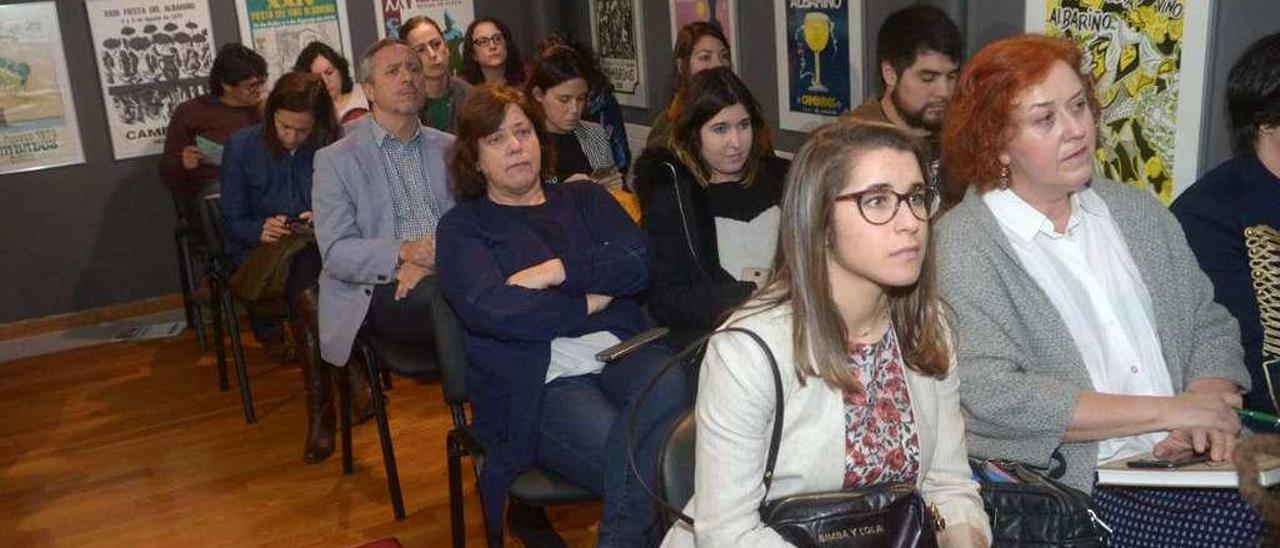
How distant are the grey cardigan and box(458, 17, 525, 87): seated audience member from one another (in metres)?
3.62

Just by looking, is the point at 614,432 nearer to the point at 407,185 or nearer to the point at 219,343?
the point at 407,185

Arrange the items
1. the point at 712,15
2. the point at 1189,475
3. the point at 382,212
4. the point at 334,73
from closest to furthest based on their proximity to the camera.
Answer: the point at 1189,475, the point at 382,212, the point at 712,15, the point at 334,73

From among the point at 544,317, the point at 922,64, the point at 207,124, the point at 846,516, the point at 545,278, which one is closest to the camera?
the point at 846,516

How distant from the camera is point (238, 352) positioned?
437 cm

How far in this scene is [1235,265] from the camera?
2.29 metres

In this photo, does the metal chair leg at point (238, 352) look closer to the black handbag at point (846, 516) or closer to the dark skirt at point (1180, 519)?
the black handbag at point (846, 516)

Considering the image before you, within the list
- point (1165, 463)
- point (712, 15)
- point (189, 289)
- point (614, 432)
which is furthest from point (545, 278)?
point (189, 289)

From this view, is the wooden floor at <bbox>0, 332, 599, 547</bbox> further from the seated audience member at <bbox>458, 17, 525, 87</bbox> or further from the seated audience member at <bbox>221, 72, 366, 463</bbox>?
the seated audience member at <bbox>458, 17, 525, 87</bbox>

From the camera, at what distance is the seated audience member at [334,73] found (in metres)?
5.34

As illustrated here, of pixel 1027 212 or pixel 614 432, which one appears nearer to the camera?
pixel 1027 212

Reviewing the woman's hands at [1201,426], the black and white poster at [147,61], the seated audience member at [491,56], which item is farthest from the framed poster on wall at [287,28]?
the woman's hands at [1201,426]

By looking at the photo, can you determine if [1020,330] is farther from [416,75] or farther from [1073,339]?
[416,75]

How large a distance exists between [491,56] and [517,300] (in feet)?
9.72

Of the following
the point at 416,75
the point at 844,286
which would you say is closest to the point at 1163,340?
the point at 844,286
